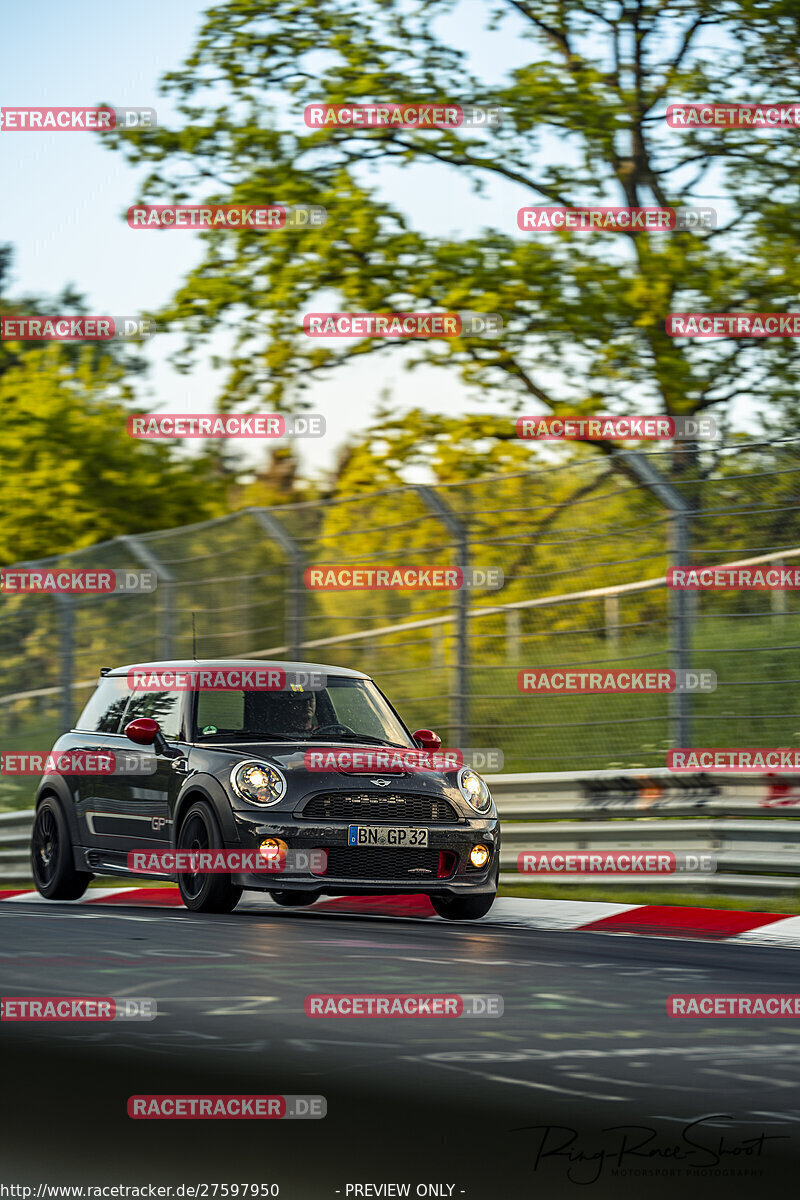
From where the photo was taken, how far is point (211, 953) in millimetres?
8273

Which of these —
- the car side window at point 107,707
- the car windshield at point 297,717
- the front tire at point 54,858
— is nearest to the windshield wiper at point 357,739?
the car windshield at point 297,717

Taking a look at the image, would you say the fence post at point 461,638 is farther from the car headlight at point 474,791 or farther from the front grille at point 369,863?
the front grille at point 369,863

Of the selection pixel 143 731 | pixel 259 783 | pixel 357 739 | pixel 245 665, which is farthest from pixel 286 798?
pixel 143 731

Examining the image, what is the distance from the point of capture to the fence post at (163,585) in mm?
15344

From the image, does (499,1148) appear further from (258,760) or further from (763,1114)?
(258,760)

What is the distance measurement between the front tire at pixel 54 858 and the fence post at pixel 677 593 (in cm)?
392

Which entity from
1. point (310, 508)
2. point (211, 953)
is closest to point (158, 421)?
point (310, 508)

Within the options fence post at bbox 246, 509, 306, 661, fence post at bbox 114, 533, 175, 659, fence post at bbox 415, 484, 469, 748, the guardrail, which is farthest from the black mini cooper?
fence post at bbox 114, 533, 175, 659

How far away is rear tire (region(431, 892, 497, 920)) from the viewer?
10289 millimetres

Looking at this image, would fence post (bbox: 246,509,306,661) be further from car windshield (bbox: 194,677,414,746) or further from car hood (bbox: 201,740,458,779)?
car hood (bbox: 201,740,458,779)

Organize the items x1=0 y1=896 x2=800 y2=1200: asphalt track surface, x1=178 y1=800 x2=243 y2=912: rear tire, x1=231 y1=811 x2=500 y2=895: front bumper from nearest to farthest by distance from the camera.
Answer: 1. x1=0 y1=896 x2=800 y2=1200: asphalt track surface
2. x1=231 y1=811 x2=500 y2=895: front bumper
3. x1=178 y1=800 x2=243 y2=912: rear tire

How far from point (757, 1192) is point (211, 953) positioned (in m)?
4.57

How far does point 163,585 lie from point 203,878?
18.6 feet

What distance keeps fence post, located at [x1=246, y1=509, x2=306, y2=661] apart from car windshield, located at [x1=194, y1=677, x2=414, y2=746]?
106 inches
